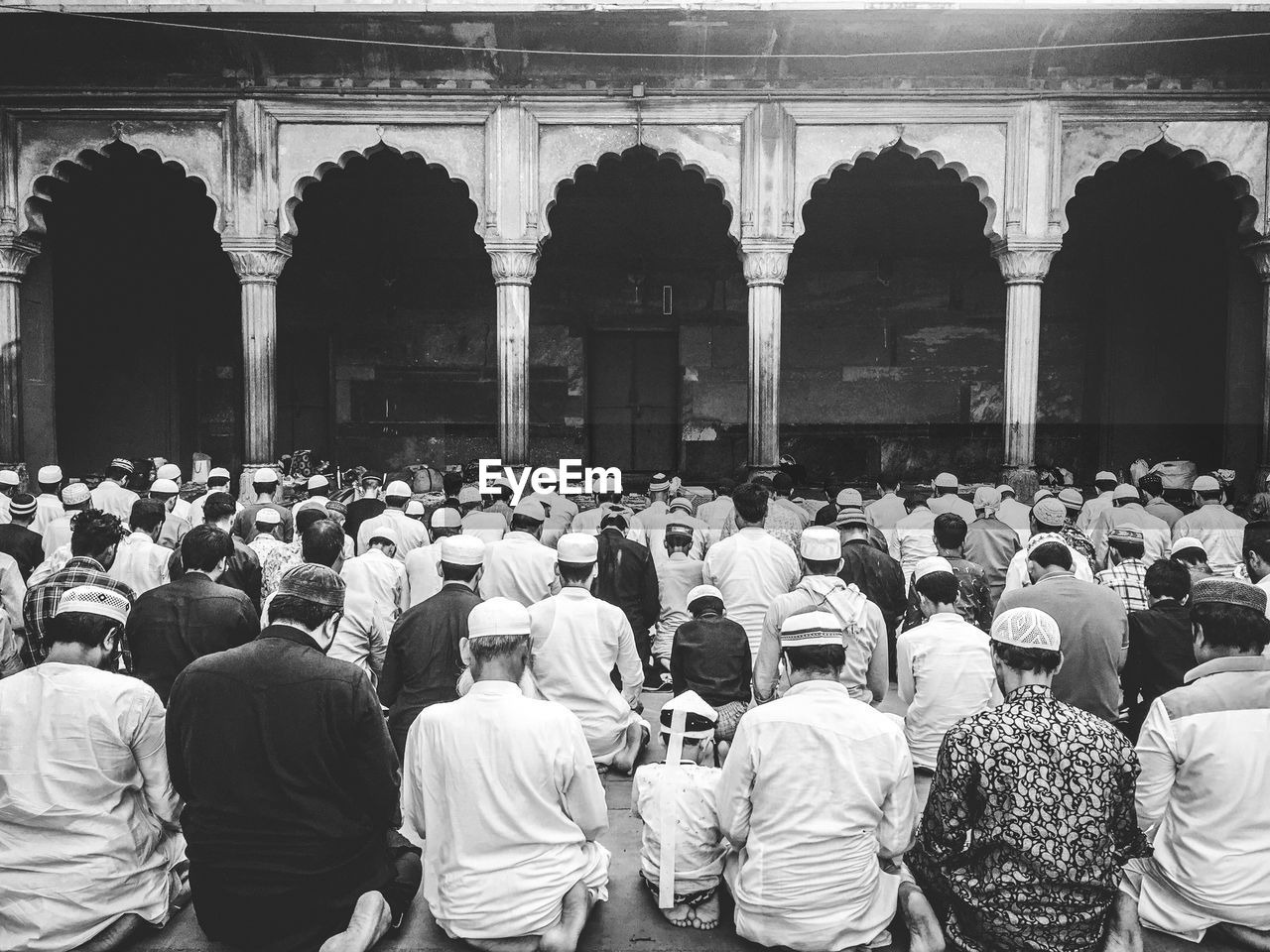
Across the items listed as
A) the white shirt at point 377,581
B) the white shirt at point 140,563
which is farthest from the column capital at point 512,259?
the white shirt at point 377,581

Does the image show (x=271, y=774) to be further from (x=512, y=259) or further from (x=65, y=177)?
(x=65, y=177)

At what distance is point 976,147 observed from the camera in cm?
1054

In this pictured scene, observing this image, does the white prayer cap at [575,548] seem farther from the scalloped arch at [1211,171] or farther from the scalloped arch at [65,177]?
the scalloped arch at [1211,171]

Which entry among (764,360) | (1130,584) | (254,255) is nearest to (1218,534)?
(1130,584)

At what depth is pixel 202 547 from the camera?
15.2 feet

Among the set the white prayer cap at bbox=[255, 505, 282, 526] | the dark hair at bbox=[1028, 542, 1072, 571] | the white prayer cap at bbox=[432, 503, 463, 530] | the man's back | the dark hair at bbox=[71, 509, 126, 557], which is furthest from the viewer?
the white prayer cap at bbox=[432, 503, 463, 530]

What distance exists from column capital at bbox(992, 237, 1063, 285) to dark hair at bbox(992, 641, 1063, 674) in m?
8.54

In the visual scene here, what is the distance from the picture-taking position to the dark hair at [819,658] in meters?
3.21

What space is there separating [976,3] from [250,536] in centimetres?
904

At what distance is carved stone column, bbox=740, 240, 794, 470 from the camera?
35.0 feet

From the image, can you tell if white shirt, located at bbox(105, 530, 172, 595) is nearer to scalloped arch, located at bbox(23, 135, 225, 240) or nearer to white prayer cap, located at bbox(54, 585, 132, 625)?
white prayer cap, located at bbox(54, 585, 132, 625)

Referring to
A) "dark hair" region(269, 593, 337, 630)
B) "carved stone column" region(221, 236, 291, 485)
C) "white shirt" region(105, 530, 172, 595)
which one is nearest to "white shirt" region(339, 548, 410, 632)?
"white shirt" region(105, 530, 172, 595)

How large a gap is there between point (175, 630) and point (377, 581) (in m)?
1.34

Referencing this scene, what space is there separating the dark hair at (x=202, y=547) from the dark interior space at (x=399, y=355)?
36.6 ft
